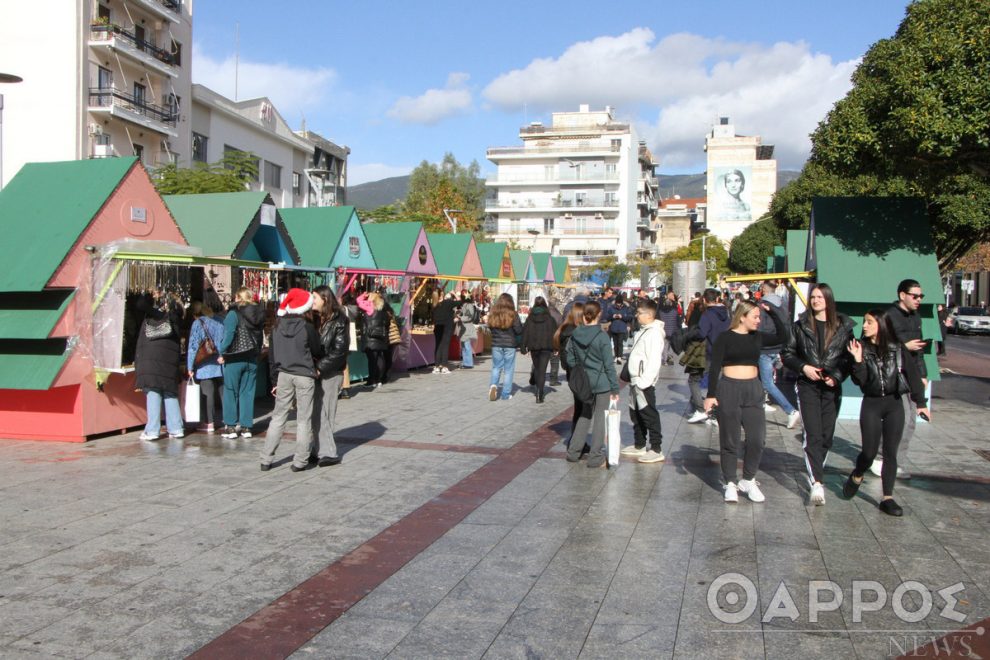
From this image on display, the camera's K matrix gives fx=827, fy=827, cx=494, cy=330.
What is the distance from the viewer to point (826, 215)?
37.9 ft

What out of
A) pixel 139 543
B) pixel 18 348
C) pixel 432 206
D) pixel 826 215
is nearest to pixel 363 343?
pixel 18 348

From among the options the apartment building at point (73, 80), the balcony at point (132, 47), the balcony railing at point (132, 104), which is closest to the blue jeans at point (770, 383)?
the apartment building at point (73, 80)

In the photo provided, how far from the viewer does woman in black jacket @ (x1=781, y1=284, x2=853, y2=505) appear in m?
6.71

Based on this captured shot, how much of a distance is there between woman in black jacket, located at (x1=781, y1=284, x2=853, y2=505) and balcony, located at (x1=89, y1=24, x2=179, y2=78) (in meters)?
31.5

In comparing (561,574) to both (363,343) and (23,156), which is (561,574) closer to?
(363,343)

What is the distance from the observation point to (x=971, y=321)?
39.8 m

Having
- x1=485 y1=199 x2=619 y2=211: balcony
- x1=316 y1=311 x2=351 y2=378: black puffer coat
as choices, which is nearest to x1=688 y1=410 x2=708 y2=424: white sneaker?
x1=316 y1=311 x2=351 y2=378: black puffer coat

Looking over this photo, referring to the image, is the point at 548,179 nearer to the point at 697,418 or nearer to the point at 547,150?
the point at 547,150

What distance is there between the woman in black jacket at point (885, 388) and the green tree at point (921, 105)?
141 inches

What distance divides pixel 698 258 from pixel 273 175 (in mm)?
36299

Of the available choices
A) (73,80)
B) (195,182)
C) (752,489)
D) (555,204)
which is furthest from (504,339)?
(555,204)

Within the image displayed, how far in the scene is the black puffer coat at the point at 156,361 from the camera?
30.1 feet

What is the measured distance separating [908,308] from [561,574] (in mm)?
4395

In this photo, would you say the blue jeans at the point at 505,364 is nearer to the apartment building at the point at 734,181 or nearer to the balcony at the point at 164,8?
the balcony at the point at 164,8
